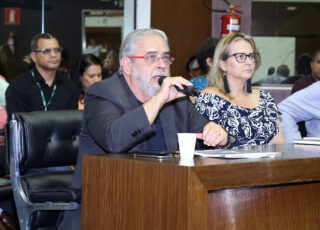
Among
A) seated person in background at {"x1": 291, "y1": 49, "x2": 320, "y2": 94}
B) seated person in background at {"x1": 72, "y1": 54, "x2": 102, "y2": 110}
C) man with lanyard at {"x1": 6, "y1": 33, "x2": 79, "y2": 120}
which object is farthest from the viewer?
seated person in background at {"x1": 291, "y1": 49, "x2": 320, "y2": 94}

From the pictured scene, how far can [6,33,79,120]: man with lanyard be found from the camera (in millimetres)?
4203

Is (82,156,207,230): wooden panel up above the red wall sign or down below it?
below

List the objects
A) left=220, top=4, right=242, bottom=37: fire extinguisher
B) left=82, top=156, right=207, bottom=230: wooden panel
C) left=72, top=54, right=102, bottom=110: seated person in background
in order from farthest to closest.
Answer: left=220, top=4, right=242, bottom=37: fire extinguisher → left=72, top=54, right=102, bottom=110: seated person in background → left=82, top=156, right=207, bottom=230: wooden panel

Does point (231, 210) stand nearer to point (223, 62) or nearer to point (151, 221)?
point (151, 221)

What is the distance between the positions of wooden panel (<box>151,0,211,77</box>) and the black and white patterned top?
108 inches

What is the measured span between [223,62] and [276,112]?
1.34 feet

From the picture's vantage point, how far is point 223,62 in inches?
129

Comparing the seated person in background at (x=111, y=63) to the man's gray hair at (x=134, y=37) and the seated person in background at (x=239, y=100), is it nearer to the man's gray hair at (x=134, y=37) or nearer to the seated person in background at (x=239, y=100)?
the seated person in background at (x=239, y=100)

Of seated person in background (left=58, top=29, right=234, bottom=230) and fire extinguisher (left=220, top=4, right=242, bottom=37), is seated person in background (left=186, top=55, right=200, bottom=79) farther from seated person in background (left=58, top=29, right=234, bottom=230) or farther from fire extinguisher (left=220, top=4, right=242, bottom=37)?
seated person in background (left=58, top=29, right=234, bottom=230)

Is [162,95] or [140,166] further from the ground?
[162,95]

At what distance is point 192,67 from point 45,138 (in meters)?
3.24

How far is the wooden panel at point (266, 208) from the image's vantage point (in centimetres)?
173

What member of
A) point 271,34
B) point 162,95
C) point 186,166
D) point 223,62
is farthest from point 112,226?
point 271,34

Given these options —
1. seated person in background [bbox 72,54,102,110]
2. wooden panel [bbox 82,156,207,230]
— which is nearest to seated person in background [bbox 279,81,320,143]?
wooden panel [bbox 82,156,207,230]
